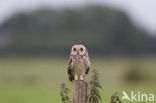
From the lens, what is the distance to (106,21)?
52.2m

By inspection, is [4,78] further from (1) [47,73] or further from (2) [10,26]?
(2) [10,26]

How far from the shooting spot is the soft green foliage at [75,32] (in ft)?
140

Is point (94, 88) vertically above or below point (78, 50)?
below

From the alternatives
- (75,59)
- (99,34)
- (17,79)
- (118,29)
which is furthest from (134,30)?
(75,59)

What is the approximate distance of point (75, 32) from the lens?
47781mm

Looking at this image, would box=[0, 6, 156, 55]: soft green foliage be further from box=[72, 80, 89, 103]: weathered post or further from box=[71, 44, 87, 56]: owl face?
box=[72, 80, 89, 103]: weathered post

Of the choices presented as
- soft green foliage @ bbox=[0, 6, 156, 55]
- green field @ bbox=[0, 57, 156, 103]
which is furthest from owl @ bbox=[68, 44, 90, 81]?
soft green foliage @ bbox=[0, 6, 156, 55]

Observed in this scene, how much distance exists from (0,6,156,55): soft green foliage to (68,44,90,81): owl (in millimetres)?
31265

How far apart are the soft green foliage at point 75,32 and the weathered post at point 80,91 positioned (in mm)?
31807

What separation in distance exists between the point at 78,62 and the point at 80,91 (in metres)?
0.60

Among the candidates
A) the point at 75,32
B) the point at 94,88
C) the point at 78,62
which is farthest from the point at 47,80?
the point at 75,32

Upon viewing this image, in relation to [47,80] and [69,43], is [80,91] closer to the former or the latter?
[47,80]

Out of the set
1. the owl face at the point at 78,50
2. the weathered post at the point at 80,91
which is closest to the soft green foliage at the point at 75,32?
the owl face at the point at 78,50

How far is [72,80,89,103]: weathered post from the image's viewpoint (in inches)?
253
